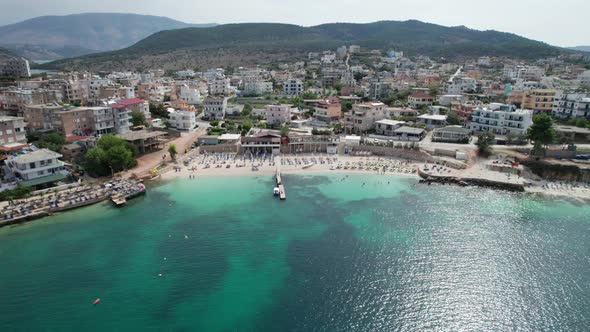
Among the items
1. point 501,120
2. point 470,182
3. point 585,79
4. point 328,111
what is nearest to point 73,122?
point 328,111

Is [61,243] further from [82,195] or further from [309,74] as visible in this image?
[309,74]

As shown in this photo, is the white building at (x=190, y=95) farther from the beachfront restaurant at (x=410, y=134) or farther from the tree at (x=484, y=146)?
the tree at (x=484, y=146)

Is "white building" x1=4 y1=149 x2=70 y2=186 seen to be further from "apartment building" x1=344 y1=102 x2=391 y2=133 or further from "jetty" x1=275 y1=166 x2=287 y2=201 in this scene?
"apartment building" x1=344 y1=102 x2=391 y2=133

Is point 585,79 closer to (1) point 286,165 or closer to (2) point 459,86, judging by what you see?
(2) point 459,86

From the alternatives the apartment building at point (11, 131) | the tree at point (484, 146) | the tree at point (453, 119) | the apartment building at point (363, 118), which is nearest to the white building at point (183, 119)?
the apartment building at point (11, 131)

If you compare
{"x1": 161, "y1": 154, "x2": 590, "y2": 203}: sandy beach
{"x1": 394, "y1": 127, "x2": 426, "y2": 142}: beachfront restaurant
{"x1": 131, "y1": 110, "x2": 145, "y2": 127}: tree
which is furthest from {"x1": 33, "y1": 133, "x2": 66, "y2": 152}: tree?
{"x1": 394, "y1": 127, "x2": 426, "y2": 142}: beachfront restaurant

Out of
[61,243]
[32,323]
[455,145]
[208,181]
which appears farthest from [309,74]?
[32,323]
